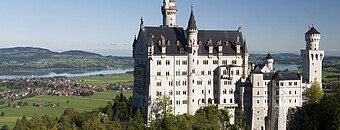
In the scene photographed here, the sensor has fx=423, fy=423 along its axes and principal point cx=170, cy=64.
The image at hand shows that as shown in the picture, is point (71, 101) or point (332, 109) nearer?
point (332, 109)

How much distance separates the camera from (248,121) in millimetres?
90438

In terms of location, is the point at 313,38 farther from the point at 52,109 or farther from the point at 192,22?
the point at 52,109

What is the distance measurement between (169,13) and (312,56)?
34.7 metres

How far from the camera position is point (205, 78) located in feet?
296

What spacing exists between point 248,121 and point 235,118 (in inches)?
111

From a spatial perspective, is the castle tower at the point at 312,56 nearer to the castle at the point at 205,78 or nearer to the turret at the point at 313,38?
the turret at the point at 313,38

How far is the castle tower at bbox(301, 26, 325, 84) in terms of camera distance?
97.6 m

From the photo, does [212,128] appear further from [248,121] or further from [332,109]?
[332,109]

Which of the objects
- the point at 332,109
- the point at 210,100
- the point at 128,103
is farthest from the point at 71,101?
the point at 332,109

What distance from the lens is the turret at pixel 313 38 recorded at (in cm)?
9738

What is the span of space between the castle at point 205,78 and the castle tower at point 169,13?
5790mm

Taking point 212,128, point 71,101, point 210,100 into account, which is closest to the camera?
point 212,128

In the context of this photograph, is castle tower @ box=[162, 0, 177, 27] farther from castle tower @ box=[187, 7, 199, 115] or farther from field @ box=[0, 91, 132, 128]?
field @ box=[0, 91, 132, 128]

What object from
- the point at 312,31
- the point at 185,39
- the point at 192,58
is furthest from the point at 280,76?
the point at 185,39
